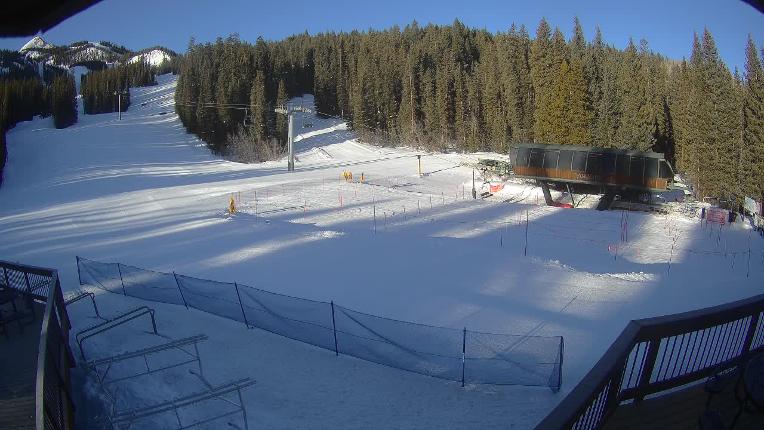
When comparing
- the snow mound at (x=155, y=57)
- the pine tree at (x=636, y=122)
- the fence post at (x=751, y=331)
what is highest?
the snow mound at (x=155, y=57)

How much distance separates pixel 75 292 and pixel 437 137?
2151 inches

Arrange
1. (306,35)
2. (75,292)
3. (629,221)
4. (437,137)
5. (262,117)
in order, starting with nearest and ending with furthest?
1. (75,292)
2. (629,221)
3. (262,117)
4. (437,137)
5. (306,35)

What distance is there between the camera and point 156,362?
9.96 m

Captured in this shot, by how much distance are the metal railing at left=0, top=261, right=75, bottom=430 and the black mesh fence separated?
3.05 meters

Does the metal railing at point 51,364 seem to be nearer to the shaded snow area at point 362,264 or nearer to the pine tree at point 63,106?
the shaded snow area at point 362,264

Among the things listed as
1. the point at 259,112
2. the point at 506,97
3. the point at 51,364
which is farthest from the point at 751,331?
the point at 506,97

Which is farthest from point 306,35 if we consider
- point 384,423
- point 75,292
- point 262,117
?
point 384,423

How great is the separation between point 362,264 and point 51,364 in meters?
9.92

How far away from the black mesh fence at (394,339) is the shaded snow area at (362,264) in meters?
0.22

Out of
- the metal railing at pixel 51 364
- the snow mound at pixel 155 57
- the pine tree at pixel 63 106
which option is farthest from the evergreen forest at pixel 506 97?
the snow mound at pixel 155 57

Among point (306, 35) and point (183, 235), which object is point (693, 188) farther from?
point (306, 35)

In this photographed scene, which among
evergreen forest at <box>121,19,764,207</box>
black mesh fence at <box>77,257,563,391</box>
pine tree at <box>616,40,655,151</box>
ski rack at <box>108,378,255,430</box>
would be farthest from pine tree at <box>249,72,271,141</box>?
ski rack at <box>108,378,255,430</box>

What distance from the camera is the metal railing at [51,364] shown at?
5.64 meters

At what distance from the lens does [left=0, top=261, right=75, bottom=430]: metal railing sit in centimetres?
564
